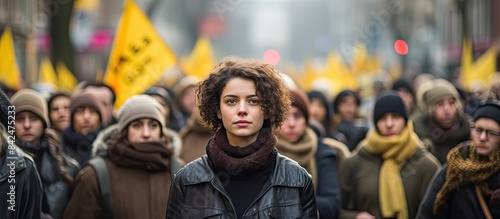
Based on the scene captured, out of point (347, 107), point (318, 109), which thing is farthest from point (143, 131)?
point (347, 107)

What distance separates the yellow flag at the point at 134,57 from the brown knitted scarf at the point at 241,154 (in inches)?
280

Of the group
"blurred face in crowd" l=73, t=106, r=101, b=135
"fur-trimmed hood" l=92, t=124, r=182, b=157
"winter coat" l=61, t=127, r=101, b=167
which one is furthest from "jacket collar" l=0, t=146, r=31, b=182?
"blurred face in crowd" l=73, t=106, r=101, b=135

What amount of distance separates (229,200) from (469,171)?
235 cm

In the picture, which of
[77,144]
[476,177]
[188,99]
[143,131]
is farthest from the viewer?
[188,99]

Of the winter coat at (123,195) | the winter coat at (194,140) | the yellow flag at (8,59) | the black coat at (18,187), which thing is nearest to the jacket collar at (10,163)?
the black coat at (18,187)

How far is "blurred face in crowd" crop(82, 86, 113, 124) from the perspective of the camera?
11555 mm

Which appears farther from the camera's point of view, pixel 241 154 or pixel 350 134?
pixel 350 134

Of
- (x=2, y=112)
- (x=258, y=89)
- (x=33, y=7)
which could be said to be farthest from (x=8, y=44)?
(x=33, y=7)

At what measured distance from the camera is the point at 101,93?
11750mm

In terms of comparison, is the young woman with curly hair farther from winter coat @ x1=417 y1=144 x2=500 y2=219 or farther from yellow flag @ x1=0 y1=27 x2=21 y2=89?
yellow flag @ x1=0 y1=27 x2=21 y2=89

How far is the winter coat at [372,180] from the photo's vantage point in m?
9.12

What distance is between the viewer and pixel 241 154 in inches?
221

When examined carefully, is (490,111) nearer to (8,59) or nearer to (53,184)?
(53,184)

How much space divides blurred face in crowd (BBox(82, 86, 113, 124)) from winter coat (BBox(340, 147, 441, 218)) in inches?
121
